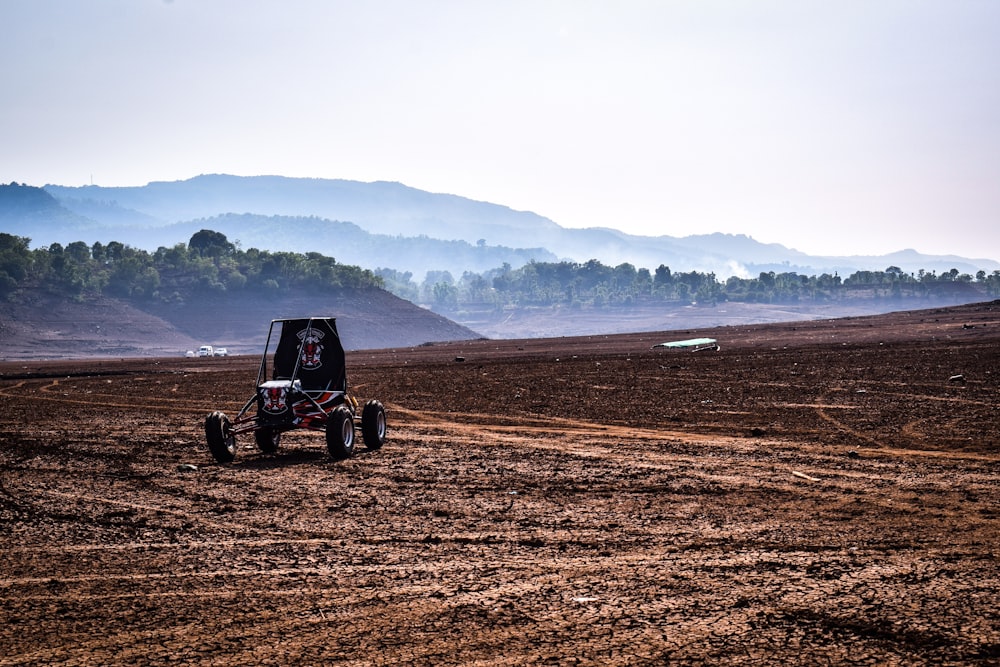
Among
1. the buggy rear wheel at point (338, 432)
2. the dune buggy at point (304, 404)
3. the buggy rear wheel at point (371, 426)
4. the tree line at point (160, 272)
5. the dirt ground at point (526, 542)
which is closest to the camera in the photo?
the dirt ground at point (526, 542)

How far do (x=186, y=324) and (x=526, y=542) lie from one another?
537 ft

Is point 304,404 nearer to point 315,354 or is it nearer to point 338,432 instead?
point 338,432

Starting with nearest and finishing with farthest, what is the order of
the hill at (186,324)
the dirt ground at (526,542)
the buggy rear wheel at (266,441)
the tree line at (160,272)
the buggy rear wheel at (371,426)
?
the dirt ground at (526,542)
the buggy rear wheel at (371,426)
the buggy rear wheel at (266,441)
the hill at (186,324)
the tree line at (160,272)

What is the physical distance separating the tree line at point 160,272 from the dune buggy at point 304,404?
15222 centimetres

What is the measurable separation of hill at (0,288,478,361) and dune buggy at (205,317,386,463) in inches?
4832

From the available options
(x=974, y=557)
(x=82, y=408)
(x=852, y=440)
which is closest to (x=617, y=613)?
(x=974, y=557)

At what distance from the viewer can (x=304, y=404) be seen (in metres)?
16.4

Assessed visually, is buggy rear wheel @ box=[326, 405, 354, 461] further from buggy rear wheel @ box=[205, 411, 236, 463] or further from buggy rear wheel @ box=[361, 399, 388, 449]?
buggy rear wheel @ box=[205, 411, 236, 463]

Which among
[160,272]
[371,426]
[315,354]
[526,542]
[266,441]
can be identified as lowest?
[526,542]

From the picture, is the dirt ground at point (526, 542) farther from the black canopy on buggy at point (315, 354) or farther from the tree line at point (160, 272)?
the tree line at point (160, 272)

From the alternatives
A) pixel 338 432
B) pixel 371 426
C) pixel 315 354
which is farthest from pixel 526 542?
pixel 315 354

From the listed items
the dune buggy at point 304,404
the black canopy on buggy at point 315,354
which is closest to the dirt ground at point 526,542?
the dune buggy at point 304,404

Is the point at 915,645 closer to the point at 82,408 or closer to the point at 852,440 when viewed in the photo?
the point at 852,440

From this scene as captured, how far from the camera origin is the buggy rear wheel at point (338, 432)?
15.8 meters
